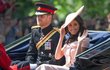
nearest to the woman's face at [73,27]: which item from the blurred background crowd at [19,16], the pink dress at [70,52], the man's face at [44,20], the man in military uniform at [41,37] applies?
the pink dress at [70,52]

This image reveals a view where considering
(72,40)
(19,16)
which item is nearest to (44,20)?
(72,40)

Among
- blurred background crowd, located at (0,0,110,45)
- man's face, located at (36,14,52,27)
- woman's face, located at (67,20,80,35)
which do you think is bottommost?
blurred background crowd, located at (0,0,110,45)

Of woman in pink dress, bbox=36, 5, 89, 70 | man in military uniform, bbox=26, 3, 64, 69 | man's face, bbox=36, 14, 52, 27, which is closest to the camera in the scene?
woman in pink dress, bbox=36, 5, 89, 70

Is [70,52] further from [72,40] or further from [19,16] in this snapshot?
[19,16]

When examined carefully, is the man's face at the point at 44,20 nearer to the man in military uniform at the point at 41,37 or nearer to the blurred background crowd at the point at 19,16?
the man in military uniform at the point at 41,37

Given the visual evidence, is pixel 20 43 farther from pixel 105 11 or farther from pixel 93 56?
pixel 105 11

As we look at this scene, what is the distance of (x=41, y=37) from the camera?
24.6 ft

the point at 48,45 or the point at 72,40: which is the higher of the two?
the point at 72,40

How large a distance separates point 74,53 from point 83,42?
201mm

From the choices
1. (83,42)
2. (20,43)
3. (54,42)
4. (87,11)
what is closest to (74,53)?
(83,42)

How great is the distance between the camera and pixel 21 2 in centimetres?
1285

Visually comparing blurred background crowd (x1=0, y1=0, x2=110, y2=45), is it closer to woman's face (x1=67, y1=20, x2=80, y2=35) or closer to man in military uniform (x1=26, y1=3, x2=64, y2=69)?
man in military uniform (x1=26, y1=3, x2=64, y2=69)

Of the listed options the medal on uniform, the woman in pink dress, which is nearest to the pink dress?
the woman in pink dress

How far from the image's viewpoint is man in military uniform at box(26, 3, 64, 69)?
7.29 m
